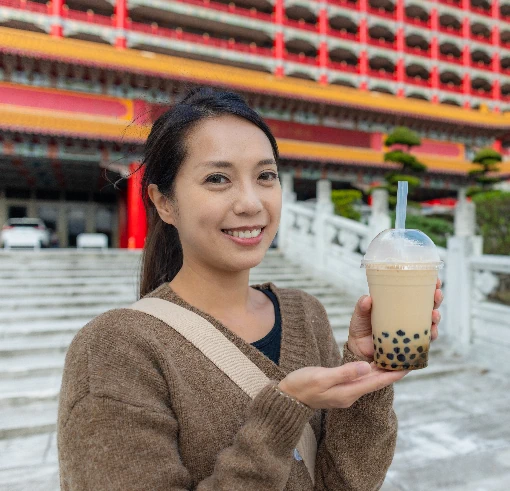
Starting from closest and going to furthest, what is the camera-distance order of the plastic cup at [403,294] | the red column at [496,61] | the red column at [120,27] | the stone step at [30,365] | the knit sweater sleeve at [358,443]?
the plastic cup at [403,294], the knit sweater sleeve at [358,443], the stone step at [30,365], the red column at [120,27], the red column at [496,61]

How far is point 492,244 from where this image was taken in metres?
7.15

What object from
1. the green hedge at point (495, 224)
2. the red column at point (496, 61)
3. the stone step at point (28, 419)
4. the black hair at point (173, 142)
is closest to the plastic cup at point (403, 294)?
the black hair at point (173, 142)

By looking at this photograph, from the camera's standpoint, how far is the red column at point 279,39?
58.9 ft

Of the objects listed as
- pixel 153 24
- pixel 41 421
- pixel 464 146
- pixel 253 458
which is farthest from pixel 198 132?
pixel 464 146

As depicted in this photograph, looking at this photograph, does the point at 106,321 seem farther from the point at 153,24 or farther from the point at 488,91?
the point at 488,91

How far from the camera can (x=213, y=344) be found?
977 millimetres

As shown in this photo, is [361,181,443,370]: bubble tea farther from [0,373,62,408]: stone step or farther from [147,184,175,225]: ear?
[0,373,62,408]: stone step

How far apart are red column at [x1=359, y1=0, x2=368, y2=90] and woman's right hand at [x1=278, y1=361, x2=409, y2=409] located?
20.5 meters

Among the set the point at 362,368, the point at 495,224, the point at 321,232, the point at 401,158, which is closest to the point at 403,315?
the point at 362,368

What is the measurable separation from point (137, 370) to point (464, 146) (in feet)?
65.6

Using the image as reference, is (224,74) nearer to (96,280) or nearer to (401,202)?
(96,280)

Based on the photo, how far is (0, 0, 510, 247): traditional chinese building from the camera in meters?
11.6

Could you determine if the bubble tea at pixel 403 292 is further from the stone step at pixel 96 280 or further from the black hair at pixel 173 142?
the stone step at pixel 96 280

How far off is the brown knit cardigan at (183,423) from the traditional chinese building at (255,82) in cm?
828
